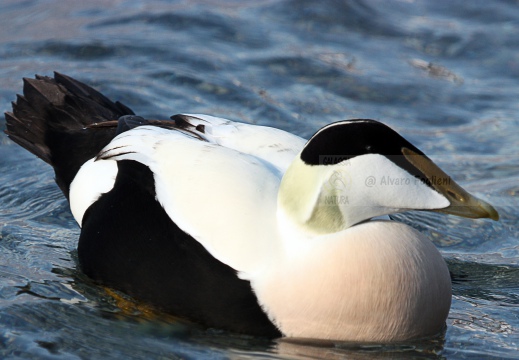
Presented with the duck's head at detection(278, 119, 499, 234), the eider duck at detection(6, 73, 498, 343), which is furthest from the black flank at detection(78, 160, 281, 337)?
the duck's head at detection(278, 119, 499, 234)

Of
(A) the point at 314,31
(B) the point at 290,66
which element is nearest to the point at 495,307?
Answer: (B) the point at 290,66

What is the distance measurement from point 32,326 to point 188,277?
566mm

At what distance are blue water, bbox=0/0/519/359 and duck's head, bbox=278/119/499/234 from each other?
0.45 meters

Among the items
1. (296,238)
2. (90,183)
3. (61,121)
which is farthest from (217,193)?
(61,121)

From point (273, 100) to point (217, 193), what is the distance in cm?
303

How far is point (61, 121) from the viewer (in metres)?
4.12

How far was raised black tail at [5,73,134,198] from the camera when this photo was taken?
3926mm

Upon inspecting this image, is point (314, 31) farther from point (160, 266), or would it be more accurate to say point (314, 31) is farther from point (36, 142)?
point (160, 266)

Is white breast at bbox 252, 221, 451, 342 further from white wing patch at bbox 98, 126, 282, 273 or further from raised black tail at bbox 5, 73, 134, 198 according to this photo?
raised black tail at bbox 5, 73, 134, 198

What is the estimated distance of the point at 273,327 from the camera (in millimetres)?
3031

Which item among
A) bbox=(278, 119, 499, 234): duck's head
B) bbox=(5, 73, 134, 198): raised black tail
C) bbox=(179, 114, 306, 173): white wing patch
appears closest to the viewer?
bbox=(278, 119, 499, 234): duck's head

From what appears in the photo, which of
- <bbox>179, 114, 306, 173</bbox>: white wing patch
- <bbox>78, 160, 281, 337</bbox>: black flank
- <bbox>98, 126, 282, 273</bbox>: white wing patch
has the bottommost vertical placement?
<bbox>78, 160, 281, 337</bbox>: black flank

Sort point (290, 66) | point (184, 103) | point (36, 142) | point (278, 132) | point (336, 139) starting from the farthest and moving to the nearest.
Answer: point (290, 66) → point (184, 103) → point (36, 142) → point (278, 132) → point (336, 139)

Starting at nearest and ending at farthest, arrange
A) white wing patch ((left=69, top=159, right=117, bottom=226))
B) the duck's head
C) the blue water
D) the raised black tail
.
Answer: the duck's head, the blue water, white wing patch ((left=69, top=159, right=117, bottom=226)), the raised black tail
